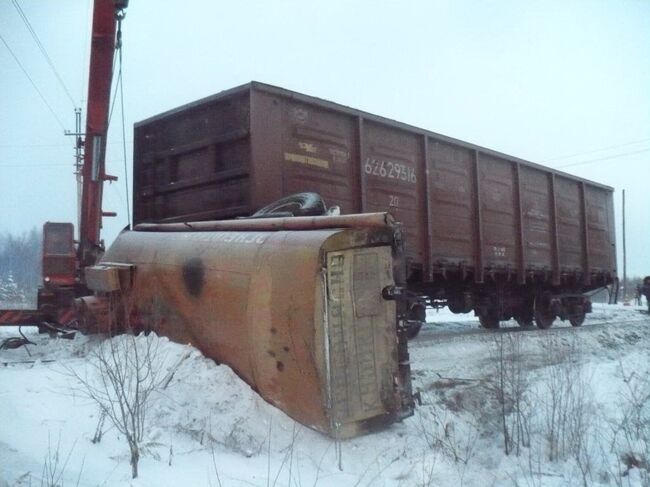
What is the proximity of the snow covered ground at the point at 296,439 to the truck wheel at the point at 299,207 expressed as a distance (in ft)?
5.32

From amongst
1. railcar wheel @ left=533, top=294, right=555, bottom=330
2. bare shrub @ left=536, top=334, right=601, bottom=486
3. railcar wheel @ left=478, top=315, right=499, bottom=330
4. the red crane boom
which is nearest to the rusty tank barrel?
bare shrub @ left=536, top=334, right=601, bottom=486

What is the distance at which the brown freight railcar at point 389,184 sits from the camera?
6.39 meters

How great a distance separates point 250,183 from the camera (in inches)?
241

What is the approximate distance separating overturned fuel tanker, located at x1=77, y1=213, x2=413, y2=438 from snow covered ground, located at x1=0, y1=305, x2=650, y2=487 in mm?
194

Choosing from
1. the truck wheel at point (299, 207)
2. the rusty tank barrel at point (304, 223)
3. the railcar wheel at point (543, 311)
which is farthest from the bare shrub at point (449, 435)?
the railcar wheel at point (543, 311)

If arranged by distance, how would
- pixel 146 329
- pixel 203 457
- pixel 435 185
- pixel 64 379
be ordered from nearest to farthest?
pixel 203 457 → pixel 64 379 → pixel 146 329 → pixel 435 185

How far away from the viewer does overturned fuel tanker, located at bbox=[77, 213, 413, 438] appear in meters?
3.54

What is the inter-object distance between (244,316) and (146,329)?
1659 mm

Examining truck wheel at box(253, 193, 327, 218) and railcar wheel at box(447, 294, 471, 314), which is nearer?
truck wheel at box(253, 193, 327, 218)

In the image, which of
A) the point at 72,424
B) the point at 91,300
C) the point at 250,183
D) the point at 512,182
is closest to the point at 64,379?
the point at 72,424

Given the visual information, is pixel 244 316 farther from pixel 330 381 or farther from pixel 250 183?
pixel 250 183

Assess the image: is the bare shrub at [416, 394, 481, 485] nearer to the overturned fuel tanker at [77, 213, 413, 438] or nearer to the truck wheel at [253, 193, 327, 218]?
the overturned fuel tanker at [77, 213, 413, 438]

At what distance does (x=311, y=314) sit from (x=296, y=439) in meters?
0.91

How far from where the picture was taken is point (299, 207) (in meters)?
5.30
